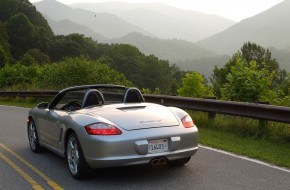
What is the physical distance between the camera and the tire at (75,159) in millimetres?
5848

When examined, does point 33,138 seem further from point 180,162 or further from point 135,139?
point 135,139

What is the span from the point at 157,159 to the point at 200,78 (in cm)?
5706

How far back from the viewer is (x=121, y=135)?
5.55 m

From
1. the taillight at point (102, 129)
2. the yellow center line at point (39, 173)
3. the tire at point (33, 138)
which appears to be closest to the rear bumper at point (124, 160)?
the taillight at point (102, 129)

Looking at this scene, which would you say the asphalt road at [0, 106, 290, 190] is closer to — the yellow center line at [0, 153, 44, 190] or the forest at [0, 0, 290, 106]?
the yellow center line at [0, 153, 44, 190]

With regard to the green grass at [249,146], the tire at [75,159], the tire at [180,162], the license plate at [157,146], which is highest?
the license plate at [157,146]

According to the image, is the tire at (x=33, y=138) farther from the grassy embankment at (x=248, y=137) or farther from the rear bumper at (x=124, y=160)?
the grassy embankment at (x=248, y=137)

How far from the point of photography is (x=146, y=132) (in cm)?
562

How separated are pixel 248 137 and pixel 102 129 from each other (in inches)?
179

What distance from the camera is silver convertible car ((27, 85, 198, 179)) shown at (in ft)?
18.1

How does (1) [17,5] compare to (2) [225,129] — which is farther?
(1) [17,5]

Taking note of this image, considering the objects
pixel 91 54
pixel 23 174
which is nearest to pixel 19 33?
pixel 91 54

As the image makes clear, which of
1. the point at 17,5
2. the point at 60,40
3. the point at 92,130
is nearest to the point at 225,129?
the point at 92,130

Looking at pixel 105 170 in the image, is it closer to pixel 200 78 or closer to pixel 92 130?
pixel 92 130
